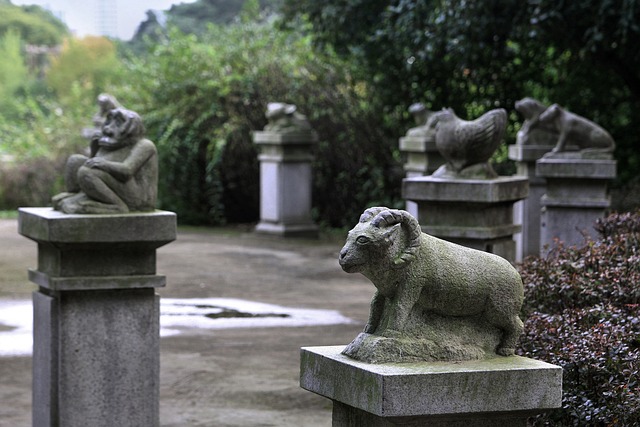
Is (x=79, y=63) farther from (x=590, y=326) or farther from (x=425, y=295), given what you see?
(x=425, y=295)

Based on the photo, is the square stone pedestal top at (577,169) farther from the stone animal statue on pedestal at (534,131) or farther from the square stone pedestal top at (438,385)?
the square stone pedestal top at (438,385)

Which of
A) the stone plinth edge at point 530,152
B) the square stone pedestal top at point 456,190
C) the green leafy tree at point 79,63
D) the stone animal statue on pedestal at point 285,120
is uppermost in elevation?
the green leafy tree at point 79,63

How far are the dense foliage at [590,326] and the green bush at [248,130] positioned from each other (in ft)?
40.7

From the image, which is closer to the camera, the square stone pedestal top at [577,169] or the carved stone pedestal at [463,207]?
the carved stone pedestal at [463,207]

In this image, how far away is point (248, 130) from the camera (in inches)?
790

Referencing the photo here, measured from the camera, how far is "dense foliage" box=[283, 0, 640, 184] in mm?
14633

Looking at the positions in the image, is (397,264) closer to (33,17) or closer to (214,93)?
(214,93)

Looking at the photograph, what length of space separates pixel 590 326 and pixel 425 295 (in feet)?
6.21

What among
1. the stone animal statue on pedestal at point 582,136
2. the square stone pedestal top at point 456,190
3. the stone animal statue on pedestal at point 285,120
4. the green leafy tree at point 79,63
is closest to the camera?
the square stone pedestal top at point 456,190

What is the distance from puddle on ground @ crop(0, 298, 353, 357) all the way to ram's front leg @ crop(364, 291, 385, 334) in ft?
21.1

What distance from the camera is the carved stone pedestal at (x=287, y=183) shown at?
1827 centimetres

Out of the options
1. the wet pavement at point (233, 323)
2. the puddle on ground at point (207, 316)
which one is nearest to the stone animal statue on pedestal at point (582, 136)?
the wet pavement at point (233, 323)

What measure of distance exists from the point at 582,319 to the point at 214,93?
48.3 ft

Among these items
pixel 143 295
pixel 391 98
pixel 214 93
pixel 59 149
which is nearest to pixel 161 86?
pixel 214 93
